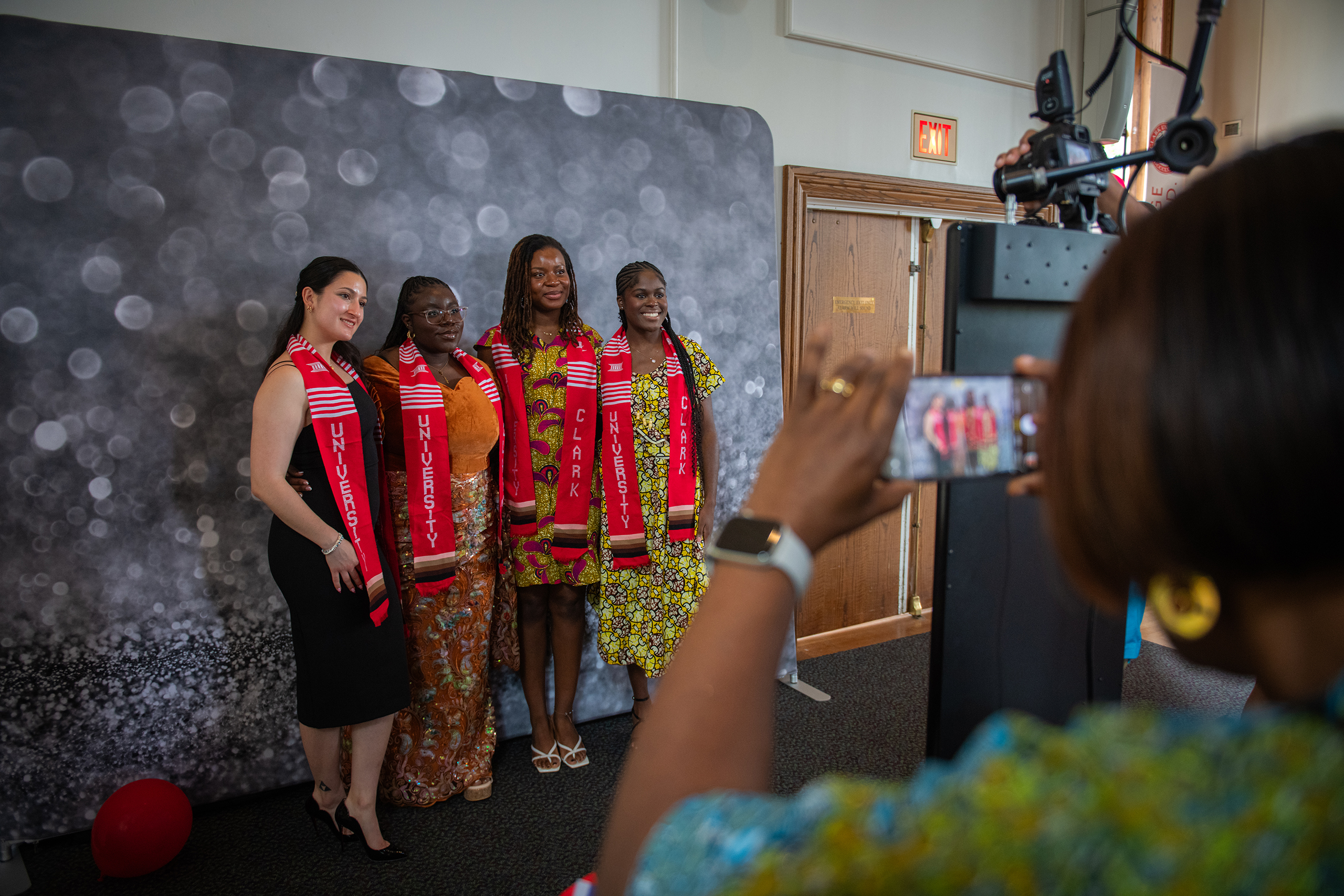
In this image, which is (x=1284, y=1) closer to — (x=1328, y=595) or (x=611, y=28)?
(x=611, y=28)

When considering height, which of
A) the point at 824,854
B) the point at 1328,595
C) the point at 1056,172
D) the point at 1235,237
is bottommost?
the point at 824,854

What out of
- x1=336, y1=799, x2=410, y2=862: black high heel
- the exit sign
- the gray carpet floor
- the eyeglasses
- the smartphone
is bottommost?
the gray carpet floor

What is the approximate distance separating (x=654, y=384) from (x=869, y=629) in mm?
2021

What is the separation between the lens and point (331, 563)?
198cm

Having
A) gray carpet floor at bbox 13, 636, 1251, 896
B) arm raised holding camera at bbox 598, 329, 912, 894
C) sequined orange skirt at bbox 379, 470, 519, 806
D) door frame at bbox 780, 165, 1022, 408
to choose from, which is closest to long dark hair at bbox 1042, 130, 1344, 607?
arm raised holding camera at bbox 598, 329, 912, 894

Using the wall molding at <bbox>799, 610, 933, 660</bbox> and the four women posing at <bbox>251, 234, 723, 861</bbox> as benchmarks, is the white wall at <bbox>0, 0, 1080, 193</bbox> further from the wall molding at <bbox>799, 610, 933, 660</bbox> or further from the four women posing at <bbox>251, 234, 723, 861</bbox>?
the wall molding at <bbox>799, 610, 933, 660</bbox>

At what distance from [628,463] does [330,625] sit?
104 cm

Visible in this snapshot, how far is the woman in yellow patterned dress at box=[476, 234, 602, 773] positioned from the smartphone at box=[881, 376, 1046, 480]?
195 cm

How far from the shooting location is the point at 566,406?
2.57 m

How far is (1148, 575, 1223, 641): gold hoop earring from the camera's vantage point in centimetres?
36

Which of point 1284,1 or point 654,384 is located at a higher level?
point 1284,1

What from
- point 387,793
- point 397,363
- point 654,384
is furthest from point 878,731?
point 397,363

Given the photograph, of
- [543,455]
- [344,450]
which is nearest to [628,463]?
[543,455]

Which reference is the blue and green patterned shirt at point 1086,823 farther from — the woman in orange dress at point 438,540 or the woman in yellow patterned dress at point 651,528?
the woman in yellow patterned dress at point 651,528
